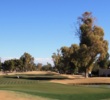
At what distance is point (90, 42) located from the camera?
84188 mm

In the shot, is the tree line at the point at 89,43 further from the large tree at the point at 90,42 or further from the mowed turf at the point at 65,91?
the mowed turf at the point at 65,91

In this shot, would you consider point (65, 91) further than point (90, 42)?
No

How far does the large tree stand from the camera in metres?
83.1

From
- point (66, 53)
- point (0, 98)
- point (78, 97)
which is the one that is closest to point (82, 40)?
point (66, 53)

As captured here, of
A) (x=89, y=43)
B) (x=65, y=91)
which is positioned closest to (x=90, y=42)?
(x=89, y=43)

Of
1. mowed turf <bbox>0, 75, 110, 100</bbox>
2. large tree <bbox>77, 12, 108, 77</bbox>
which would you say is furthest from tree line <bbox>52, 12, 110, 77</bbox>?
mowed turf <bbox>0, 75, 110, 100</bbox>

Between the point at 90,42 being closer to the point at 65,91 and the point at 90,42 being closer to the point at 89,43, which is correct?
the point at 89,43

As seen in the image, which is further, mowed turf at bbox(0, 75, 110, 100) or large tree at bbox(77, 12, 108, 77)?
large tree at bbox(77, 12, 108, 77)

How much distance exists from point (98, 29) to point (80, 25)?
4392 mm

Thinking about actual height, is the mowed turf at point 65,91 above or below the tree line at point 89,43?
below

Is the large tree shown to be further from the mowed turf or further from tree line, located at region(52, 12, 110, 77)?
the mowed turf

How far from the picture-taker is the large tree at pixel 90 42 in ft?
273

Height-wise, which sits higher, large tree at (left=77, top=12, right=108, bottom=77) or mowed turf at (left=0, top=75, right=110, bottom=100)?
large tree at (left=77, top=12, right=108, bottom=77)

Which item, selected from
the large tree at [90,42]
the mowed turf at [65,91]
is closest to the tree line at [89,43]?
the large tree at [90,42]
